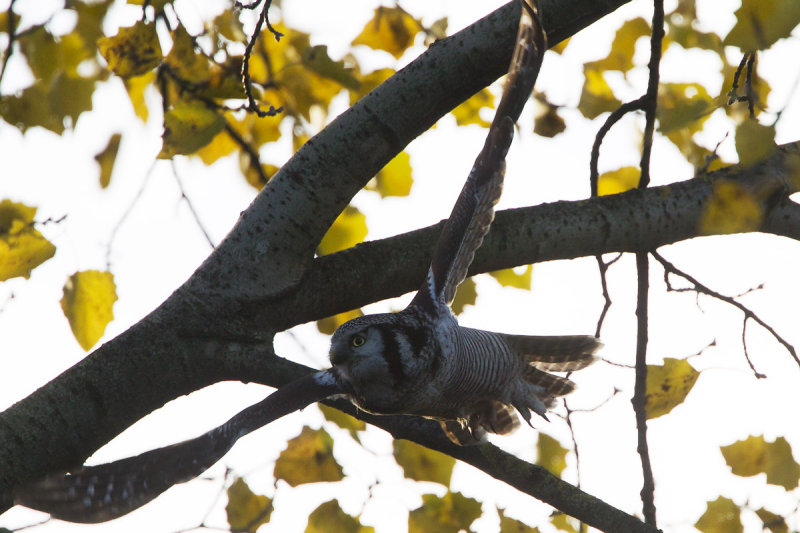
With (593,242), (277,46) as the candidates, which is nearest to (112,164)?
(277,46)

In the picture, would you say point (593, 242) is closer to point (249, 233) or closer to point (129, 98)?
point (249, 233)

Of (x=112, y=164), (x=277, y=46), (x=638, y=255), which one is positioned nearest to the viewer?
(x=638, y=255)

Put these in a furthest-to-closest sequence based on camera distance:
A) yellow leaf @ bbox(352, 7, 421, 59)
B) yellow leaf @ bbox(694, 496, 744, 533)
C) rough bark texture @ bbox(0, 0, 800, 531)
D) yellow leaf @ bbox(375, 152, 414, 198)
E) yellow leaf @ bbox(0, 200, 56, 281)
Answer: yellow leaf @ bbox(375, 152, 414, 198)
yellow leaf @ bbox(352, 7, 421, 59)
yellow leaf @ bbox(694, 496, 744, 533)
yellow leaf @ bbox(0, 200, 56, 281)
rough bark texture @ bbox(0, 0, 800, 531)

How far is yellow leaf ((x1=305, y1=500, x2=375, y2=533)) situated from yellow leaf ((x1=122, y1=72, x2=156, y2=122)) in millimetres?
1997

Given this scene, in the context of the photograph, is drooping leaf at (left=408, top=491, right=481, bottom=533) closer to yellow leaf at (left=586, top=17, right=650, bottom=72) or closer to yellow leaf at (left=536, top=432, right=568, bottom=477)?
yellow leaf at (left=536, top=432, right=568, bottom=477)

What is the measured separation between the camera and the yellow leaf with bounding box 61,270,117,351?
2439 millimetres

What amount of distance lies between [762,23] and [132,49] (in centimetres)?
186

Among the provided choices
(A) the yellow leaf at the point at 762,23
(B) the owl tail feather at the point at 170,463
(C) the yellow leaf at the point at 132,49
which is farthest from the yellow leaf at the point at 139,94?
(A) the yellow leaf at the point at 762,23

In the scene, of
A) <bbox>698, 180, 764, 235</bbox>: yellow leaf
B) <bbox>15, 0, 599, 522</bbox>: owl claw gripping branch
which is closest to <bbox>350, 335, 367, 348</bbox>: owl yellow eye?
<bbox>15, 0, 599, 522</bbox>: owl claw gripping branch

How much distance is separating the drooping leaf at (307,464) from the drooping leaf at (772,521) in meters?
1.46

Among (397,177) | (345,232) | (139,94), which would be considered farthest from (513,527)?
(139,94)

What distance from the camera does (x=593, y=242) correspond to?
2.59 meters

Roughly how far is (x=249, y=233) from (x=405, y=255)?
533mm

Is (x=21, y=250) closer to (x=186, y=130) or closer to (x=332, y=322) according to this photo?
(x=186, y=130)
